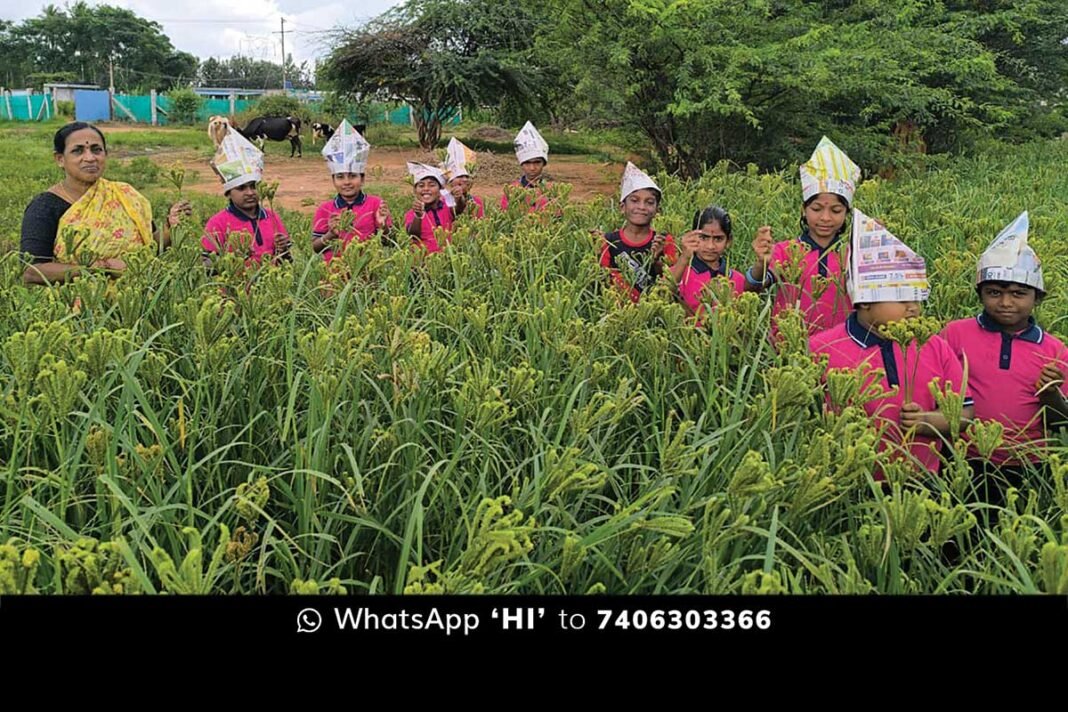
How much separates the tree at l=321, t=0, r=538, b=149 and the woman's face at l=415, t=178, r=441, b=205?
53.7 feet

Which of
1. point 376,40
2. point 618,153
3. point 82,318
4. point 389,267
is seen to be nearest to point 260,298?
point 82,318

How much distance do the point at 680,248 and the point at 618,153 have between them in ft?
49.8

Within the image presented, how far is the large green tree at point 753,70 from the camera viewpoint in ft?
29.8

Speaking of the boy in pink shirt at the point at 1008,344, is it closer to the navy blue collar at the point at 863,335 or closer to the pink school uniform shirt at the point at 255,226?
the navy blue collar at the point at 863,335

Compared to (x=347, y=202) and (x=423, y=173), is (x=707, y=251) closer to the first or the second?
(x=423, y=173)

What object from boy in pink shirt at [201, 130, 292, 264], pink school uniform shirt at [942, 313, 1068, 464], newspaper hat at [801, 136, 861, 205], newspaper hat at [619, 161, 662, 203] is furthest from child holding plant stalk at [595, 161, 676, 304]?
boy in pink shirt at [201, 130, 292, 264]

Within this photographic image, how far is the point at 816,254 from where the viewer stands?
10.9 ft

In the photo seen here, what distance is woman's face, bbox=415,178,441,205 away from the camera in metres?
4.29

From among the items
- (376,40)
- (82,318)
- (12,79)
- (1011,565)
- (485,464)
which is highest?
(12,79)

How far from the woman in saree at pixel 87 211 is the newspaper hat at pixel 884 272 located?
2.27 meters

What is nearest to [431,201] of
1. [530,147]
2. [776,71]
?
[530,147]

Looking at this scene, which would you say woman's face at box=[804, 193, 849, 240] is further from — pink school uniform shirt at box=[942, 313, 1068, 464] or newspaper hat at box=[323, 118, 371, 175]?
newspaper hat at box=[323, 118, 371, 175]
